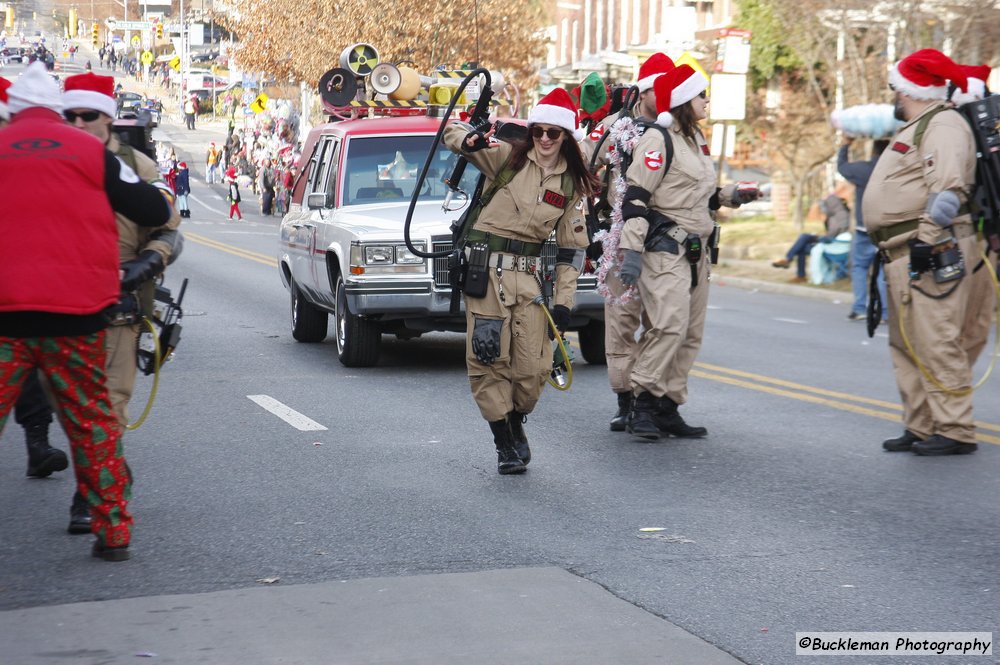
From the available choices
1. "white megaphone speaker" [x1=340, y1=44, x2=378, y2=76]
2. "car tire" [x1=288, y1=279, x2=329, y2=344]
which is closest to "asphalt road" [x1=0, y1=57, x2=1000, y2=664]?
"car tire" [x1=288, y1=279, x2=329, y2=344]

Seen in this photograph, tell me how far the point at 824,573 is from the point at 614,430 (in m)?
3.41

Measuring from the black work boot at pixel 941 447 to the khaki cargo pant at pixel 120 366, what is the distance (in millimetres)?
4361

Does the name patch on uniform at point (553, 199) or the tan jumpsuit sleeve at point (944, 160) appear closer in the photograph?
the name patch on uniform at point (553, 199)

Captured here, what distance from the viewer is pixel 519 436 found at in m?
7.97

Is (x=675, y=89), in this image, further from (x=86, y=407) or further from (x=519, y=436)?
(x=86, y=407)

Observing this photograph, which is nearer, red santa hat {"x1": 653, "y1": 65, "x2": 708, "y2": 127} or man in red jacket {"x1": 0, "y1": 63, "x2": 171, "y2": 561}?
man in red jacket {"x1": 0, "y1": 63, "x2": 171, "y2": 561}

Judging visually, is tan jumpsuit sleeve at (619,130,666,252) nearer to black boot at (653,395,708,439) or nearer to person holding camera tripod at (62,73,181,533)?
black boot at (653,395,708,439)

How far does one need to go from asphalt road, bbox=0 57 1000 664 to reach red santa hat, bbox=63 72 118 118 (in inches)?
71.6

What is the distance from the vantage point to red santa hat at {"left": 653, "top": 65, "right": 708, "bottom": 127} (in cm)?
855

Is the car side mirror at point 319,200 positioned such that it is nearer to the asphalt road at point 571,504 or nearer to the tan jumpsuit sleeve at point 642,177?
the asphalt road at point 571,504

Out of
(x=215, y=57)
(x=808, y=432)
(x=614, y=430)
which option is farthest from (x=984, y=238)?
(x=215, y=57)

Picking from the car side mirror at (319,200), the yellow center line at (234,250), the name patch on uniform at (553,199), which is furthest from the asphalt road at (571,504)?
the yellow center line at (234,250)

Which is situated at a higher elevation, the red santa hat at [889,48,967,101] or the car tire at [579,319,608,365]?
the red santa hat at [889,48,967,101]

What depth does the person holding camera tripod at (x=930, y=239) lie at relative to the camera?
816 cm
